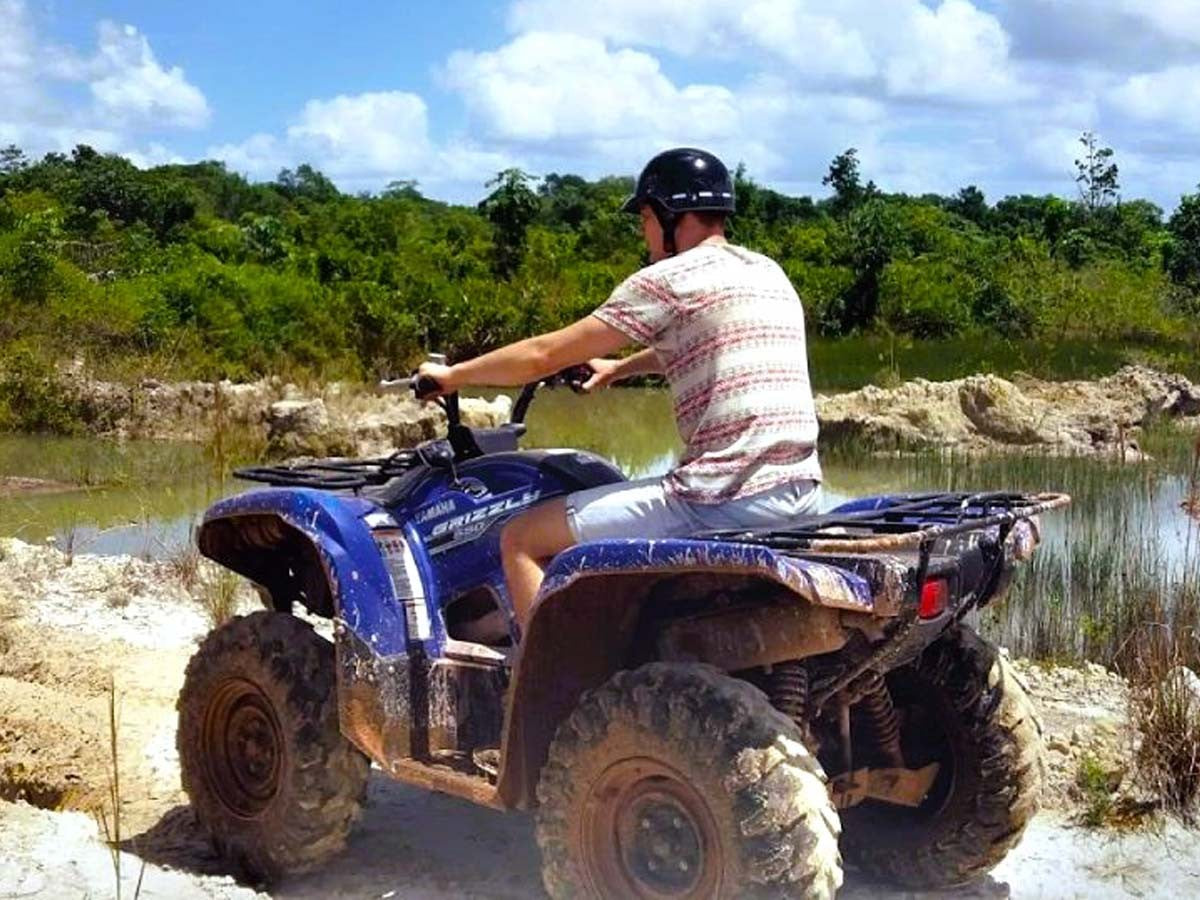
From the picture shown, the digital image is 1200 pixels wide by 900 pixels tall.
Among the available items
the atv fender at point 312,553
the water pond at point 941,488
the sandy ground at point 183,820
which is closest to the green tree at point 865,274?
the water pond at point 941,488

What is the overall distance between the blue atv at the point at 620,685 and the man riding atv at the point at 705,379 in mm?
188

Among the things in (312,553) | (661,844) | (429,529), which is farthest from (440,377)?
(661,844)

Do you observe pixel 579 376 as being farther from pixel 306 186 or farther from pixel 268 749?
pixel 306 186

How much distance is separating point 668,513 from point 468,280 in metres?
30.5

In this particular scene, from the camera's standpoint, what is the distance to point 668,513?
4.18 m

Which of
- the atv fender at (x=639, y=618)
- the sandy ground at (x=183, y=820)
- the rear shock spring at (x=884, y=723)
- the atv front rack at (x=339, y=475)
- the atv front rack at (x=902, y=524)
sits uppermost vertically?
the atv front rack at (x=339, y=475)

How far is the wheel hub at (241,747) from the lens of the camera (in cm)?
496

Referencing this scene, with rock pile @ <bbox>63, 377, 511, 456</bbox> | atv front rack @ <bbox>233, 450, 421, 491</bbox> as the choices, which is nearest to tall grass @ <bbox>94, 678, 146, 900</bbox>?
atv front rack @ <bbox>233, 450, 421, 491</bbox>

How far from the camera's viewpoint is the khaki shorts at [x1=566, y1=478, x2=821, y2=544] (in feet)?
13.6

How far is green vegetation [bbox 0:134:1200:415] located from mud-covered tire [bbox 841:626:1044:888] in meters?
17.4

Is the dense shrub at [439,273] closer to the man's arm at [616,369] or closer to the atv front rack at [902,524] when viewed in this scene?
the man's arm at [616,369]

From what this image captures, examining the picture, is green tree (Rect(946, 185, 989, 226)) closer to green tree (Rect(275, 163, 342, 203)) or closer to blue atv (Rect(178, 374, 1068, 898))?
green tree (Rect(275, 163, 342, 203))

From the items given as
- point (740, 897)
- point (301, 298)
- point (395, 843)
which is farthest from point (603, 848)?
point (301, 298)

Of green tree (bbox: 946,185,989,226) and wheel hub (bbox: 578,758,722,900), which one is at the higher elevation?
green tree (bbox: 946,185,989,226)
